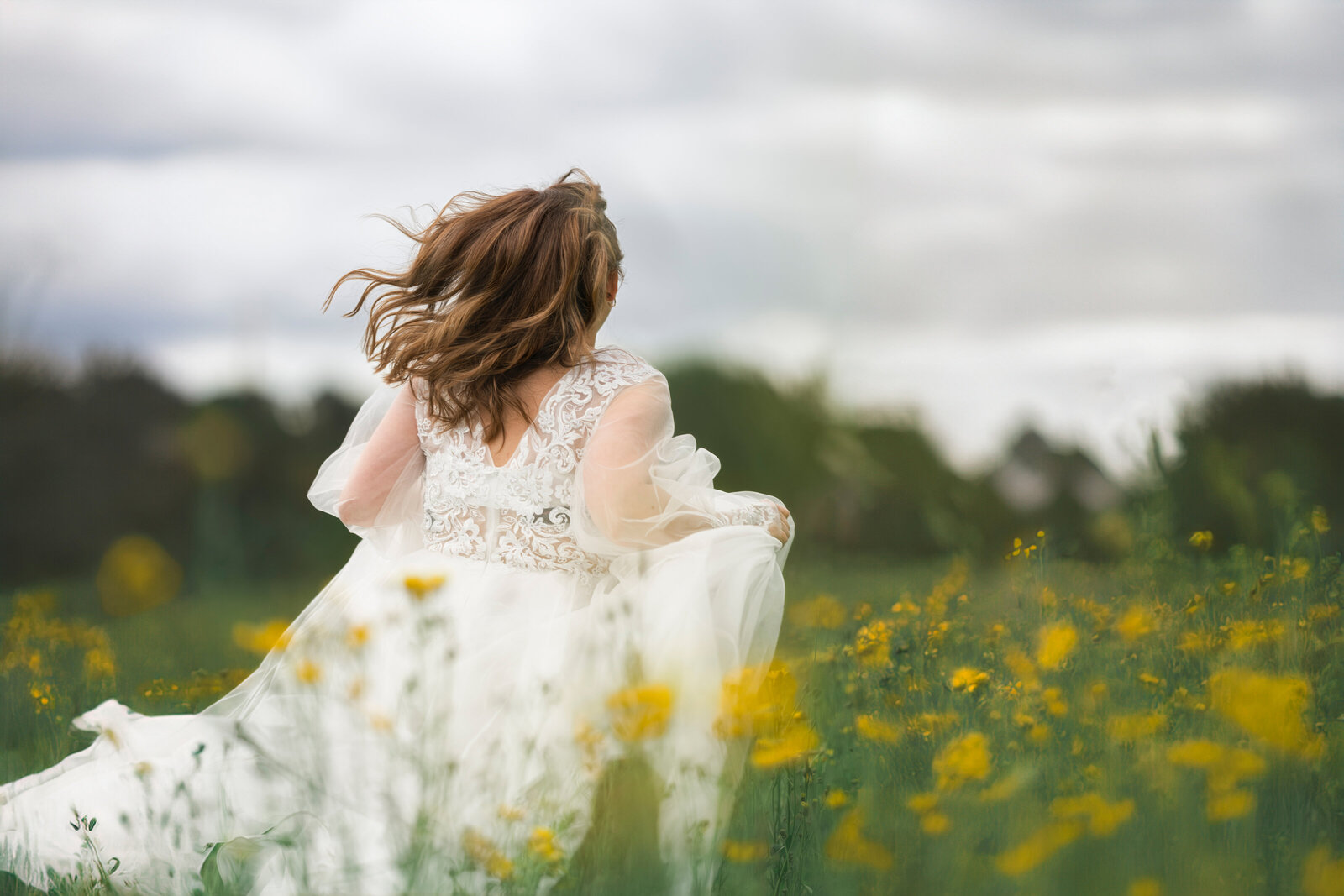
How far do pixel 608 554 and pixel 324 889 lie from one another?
0.95m

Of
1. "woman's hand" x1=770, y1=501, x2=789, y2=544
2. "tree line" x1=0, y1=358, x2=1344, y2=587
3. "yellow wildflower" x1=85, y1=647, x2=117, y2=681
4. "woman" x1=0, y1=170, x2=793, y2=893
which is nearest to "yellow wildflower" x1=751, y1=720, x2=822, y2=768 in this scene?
"woman" x1=0, y1=170, x2=793, y2=893

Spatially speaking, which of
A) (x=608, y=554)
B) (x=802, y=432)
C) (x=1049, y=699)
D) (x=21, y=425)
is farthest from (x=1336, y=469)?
(x=21, y=425)

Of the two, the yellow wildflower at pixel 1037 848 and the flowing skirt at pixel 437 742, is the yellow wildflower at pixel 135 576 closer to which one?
the flowing skirt at pixel 437 742

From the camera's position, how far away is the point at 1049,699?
1.80 metres

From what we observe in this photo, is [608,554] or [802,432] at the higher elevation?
[608,554]

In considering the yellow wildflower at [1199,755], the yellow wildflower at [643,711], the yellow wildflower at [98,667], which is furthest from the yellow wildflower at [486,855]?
the yellow wildflower at [98,667]

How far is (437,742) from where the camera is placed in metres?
1.67

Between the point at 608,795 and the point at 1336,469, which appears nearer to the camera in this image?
the point at 608,795

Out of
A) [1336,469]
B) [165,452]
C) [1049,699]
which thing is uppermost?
[1049,699]

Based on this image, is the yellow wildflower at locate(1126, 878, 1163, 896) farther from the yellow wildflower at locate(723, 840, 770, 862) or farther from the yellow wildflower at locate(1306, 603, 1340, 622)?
the yellow wildflower at locate(1306, 603, 1340, 622)

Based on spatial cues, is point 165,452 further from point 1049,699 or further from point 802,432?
point 1049,699

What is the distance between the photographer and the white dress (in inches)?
66.7

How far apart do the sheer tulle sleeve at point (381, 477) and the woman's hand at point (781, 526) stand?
102cm

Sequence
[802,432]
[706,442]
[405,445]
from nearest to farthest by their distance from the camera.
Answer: [405,445] → [802,432] → [706,442]
